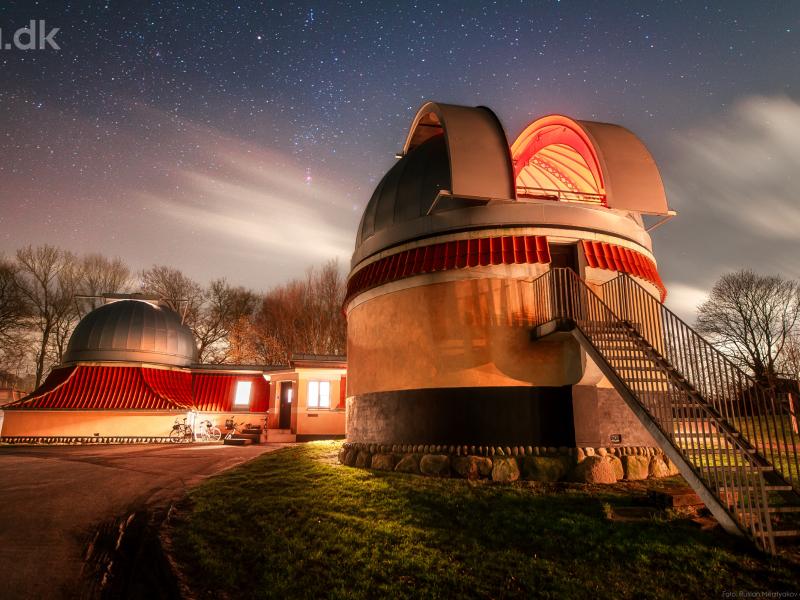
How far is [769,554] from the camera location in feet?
19.0

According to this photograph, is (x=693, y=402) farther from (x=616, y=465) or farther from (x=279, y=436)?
(x=279, y=436)

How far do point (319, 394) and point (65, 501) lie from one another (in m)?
17.1

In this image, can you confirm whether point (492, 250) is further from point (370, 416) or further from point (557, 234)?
point (370, 416)

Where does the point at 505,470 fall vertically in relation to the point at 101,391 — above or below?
below

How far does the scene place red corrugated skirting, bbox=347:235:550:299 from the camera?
1130 centimetres

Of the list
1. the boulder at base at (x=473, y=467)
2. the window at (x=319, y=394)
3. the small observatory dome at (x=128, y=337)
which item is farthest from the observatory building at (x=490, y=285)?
the small observatory dome at (x=128, y=337)

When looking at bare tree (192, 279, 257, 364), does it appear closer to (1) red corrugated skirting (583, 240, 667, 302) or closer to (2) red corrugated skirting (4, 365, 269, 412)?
(2) red corrugated skirting (4, 365, 269, 412)

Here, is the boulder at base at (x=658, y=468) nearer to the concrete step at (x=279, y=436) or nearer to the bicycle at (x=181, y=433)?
the concrete step at (x=279, y=436)

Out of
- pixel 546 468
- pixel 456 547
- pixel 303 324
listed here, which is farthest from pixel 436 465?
pixel 303 324

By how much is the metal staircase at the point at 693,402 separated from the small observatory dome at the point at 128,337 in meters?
23.6

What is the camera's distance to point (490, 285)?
1131 centimetres

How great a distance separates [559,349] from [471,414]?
231 centimetres

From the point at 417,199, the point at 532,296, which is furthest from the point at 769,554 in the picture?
the point at 417,199

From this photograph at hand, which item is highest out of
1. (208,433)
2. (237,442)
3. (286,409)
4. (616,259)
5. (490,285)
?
(616,259)
